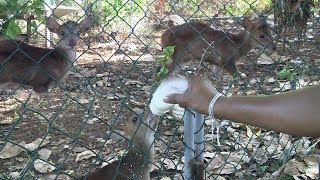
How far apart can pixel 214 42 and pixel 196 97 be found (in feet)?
14.1

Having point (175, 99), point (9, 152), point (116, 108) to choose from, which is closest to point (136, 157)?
point (9, 152)

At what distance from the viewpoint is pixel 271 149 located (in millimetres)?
4422

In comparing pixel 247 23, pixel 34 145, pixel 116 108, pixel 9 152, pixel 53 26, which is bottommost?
pixel 9 152

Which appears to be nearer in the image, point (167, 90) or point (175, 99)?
point (175, 99)

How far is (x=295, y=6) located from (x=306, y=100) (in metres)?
3.28

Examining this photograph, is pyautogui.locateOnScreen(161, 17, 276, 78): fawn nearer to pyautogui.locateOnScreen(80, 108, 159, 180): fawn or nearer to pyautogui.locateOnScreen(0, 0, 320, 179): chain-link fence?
pyautogui.locateOnScreen(0, 0, 320, 179): chain-link fence

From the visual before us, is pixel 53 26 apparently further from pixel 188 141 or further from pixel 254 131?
pixel 188 141

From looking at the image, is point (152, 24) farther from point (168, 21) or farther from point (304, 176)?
point (304, 176)

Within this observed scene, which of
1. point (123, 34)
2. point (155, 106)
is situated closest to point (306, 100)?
point (155, 106)

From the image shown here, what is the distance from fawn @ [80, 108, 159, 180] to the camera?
3.42 metres

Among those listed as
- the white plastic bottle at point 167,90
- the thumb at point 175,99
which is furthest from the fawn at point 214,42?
the thumb at point 175,99

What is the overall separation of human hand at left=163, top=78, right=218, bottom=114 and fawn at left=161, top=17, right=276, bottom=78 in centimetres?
→ 364

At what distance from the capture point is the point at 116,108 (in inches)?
223

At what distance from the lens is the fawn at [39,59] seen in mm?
5363
